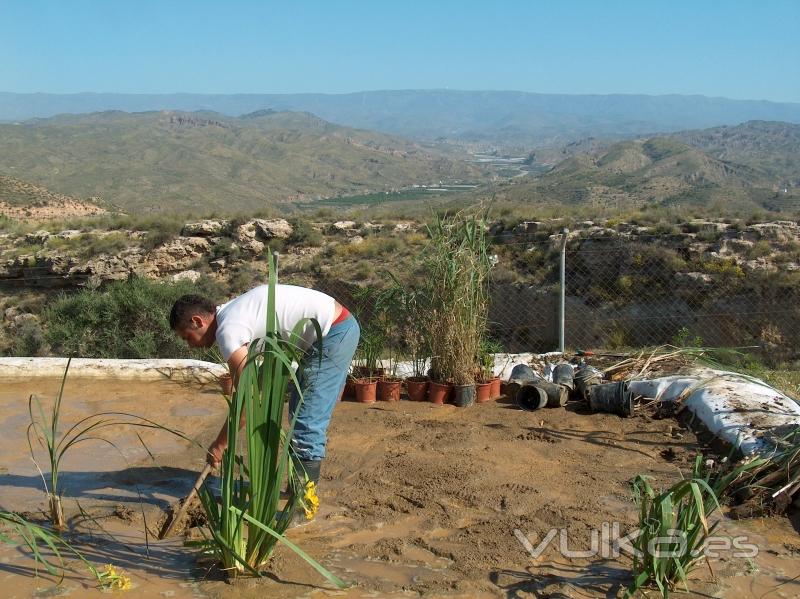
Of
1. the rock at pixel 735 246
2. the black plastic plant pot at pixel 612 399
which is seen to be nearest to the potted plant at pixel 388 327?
the black plastic plant pot at pixel 612 399

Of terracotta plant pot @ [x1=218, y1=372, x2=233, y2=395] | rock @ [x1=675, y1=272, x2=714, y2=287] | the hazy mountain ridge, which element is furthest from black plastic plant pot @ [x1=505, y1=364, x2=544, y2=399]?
the hazy mountain ridge

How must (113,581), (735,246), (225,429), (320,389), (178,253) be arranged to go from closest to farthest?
1. (113,581)
2. (225,429)
3. (320,389)
4. (735,246)
5. (178,253)

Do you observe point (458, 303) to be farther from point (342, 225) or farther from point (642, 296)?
point (342, 225)

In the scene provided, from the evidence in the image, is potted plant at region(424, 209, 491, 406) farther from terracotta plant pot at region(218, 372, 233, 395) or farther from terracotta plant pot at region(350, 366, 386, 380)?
terracotta plant pot at region(218, 372, 233, 395)

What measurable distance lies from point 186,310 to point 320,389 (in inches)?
30.9

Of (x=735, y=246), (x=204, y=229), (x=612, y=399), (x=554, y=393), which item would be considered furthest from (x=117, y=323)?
(x=735, y=246)

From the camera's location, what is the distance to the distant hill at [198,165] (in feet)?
188

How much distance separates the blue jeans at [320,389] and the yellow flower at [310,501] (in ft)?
0.83

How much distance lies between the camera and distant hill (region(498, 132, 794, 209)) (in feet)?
120

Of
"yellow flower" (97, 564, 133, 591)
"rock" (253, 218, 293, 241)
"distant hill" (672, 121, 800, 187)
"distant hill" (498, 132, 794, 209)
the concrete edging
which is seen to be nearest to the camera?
"yellow flower" (97, 564, 133, 591)

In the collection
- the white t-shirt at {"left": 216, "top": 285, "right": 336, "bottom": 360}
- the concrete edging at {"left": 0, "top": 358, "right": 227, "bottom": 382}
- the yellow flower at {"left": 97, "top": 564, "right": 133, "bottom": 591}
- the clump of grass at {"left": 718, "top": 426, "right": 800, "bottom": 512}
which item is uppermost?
the white t-shirt at {"left": 216, "top": 285, "right": 336, "bottom": 360}

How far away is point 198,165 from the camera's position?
239 feet

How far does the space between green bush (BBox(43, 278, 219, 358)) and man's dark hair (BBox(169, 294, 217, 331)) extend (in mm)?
6106

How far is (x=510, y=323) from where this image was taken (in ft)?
50.6
